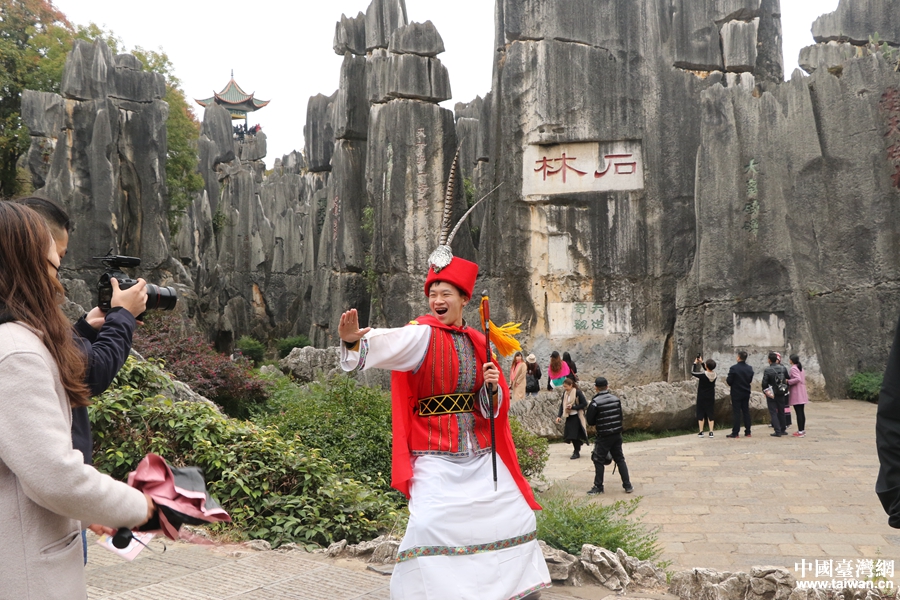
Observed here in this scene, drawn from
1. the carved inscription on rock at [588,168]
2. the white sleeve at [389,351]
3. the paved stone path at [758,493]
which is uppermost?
the carved inscription on rock at [588,168]

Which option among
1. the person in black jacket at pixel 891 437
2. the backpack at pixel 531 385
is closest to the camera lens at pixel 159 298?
the person in black jacket at pixel 891 437

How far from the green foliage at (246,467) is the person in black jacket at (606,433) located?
282 centimetres

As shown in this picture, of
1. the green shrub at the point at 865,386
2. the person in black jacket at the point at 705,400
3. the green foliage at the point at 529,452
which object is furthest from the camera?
the green shrub at the point at 865,386

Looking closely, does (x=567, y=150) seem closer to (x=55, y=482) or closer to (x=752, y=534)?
(x=752, y=534)

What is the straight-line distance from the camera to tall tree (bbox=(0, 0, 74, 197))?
24016 mm

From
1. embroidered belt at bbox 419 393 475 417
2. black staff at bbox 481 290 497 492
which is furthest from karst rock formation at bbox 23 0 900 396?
embroidered belt at bbox 419 393 475 417

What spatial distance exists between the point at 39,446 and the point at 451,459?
2410 mm

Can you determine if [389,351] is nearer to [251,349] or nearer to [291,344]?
[251,349]

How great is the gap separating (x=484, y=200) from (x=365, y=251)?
633cm

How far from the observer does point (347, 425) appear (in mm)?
7984

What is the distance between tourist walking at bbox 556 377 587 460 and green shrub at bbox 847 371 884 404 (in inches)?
305

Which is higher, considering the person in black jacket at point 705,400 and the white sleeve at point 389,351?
the white sleeve at point 389,351

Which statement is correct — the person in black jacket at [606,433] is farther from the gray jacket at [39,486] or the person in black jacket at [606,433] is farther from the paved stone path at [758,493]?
the gray jacket at [39,486]

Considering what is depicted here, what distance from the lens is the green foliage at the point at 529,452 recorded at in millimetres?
8430
